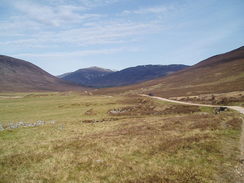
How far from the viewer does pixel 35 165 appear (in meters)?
14.3

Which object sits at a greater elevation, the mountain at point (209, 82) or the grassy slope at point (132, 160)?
the mountain at point (209, 82)

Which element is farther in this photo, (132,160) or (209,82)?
(209,82)

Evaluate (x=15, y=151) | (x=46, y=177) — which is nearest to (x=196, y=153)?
(x=46, y=177)

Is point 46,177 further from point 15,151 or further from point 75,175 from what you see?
point 15,151

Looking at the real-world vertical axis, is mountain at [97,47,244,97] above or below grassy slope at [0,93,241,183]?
above

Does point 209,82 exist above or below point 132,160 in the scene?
above

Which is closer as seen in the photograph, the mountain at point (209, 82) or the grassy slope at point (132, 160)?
the grassy slope at point (132, 160)

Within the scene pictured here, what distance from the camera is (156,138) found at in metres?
19.9

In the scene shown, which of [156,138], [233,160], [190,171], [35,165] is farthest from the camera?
[156,138]

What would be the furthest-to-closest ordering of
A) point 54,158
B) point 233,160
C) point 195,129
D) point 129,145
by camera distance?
point 195,129 → point 129,145 → point 54,158 → point 233,160

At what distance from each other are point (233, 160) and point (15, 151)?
787 inches

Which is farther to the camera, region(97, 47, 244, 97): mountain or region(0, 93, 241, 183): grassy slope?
region(97, 47, 244, 97): mountain

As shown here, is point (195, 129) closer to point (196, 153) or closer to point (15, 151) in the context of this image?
point (196, 153)

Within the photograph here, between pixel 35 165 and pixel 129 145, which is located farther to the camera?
pixel 129 145
